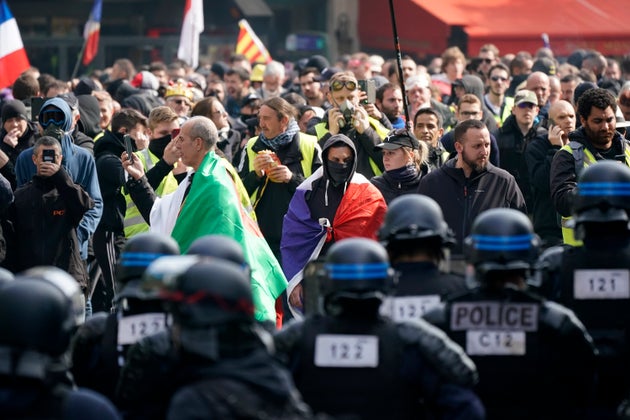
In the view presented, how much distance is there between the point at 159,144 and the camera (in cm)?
1148

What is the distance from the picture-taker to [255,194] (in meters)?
11.1

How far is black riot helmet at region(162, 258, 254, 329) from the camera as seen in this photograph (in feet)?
14.8

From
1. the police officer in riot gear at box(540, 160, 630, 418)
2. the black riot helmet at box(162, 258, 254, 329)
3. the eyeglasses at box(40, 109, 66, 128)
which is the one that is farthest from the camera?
the eyeglasses at box(40, 109, 66, 128)

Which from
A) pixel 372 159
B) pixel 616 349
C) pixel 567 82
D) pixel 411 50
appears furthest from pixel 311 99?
pixel 411 50

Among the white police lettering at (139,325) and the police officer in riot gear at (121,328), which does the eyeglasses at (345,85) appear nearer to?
the police officer in riot gear at (121,328)

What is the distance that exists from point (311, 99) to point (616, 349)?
9.57 metres

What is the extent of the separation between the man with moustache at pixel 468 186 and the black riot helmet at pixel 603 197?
97.9 inches

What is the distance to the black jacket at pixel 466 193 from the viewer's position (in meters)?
9.09

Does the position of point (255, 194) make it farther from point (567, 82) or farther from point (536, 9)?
point (536, 9)

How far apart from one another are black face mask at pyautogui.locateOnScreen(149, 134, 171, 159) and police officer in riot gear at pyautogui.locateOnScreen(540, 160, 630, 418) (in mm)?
5491

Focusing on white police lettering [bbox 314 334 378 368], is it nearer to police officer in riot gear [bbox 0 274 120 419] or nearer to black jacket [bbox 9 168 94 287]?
police officer in riot gear [bbox 0 274 120 419]

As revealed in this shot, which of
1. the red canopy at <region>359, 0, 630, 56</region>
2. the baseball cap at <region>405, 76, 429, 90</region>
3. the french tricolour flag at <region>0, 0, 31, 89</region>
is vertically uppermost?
the red canopy at <region>359, 0, 630, 56</region>

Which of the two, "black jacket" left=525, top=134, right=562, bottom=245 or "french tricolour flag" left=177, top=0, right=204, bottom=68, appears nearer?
"black jacket" left=525, top=134, right=562, bottom=245

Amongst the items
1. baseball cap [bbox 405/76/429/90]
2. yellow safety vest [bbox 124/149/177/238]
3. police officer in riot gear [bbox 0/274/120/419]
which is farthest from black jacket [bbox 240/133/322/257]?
police officer in riot gear [bbox 0/274/120/419]
